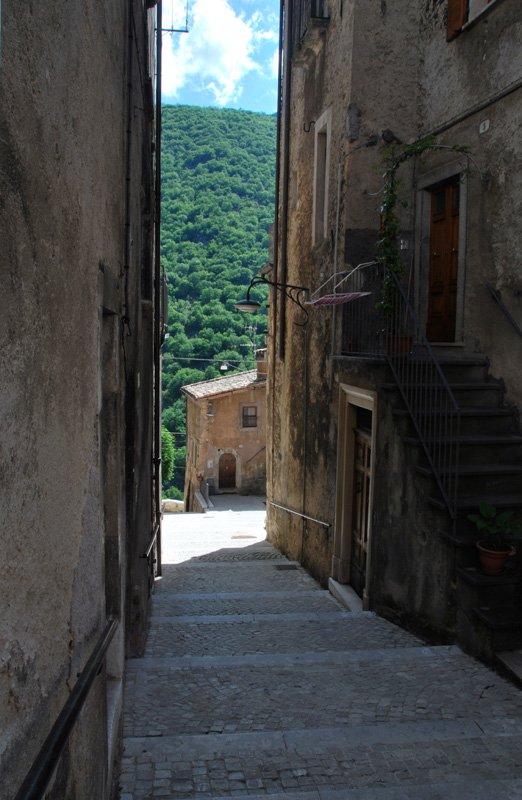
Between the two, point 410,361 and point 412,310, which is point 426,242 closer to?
point 412,310

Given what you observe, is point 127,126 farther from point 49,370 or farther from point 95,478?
point 49,370

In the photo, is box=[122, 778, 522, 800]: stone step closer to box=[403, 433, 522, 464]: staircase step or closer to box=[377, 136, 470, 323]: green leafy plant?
box=[403, 433, 522, 464]: staircase step

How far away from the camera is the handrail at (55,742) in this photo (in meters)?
1.55

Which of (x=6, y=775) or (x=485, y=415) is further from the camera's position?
(x=485, y=415)

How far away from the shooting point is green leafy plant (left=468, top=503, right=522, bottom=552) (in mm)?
4648

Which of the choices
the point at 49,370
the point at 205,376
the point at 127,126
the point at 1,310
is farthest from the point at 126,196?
the point at 205,376

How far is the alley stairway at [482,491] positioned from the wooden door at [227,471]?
904 inches

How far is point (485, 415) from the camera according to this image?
605 centimetres

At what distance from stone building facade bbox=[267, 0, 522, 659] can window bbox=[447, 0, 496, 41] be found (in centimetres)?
2

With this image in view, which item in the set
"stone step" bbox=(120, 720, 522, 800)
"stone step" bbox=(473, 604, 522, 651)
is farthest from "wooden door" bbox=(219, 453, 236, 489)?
"stone step" bbox=(120, 720, 522, 800)

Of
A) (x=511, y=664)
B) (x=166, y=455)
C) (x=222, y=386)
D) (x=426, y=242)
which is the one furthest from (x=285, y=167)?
(x=166, y=455)

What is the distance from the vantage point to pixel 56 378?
6.61 feet

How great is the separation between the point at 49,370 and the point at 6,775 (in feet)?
3.49

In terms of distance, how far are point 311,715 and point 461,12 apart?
7084 mm
